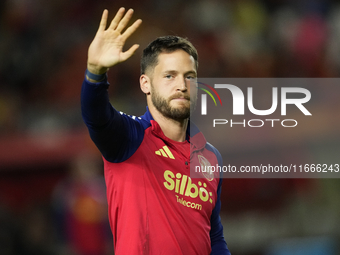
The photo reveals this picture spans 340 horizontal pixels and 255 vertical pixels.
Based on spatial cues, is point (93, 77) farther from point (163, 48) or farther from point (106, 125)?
point (163, 48)

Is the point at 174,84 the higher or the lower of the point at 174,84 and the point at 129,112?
the lower

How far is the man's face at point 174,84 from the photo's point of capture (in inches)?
88.8

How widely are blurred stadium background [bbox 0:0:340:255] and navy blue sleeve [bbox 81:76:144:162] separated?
2.47 m

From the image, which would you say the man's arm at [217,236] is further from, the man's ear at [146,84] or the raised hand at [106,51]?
the raised hand at [106,51]

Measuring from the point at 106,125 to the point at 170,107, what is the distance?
53 centimetres

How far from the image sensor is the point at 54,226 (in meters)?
4.61

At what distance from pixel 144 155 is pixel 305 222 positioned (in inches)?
141

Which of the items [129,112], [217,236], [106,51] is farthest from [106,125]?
[129,112]

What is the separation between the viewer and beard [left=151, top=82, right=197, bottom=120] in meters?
2.26

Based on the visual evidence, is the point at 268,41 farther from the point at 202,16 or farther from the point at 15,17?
the point at 15,17

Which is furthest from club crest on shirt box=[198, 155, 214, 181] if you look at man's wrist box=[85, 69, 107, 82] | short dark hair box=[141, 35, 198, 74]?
man's wrist box=[85, 69, 107, 82]

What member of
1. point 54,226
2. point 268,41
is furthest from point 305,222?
point 54,226

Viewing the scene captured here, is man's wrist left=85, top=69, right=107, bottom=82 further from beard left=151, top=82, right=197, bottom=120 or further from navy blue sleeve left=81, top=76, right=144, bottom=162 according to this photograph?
beard left=151, top=82, right=197, bottom=120

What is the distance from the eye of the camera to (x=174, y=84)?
226 centimetres
